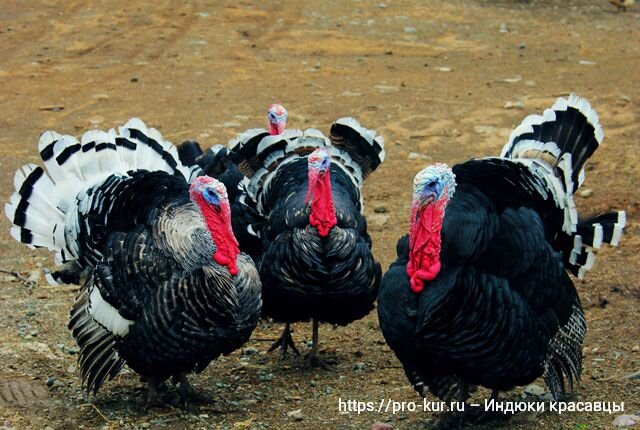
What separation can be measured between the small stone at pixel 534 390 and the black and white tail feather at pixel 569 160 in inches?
25.8

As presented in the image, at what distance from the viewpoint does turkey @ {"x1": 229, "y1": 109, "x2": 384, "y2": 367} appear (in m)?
5.86

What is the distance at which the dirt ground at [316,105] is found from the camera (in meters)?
5.75

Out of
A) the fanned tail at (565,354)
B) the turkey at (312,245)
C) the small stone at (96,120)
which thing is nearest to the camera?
the fanned tail at (565,354)

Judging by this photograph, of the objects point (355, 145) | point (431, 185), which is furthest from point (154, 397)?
point (355, 145)

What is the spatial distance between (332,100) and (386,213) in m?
3.08

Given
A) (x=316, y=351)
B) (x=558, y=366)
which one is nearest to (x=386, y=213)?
(x=316, y=351)

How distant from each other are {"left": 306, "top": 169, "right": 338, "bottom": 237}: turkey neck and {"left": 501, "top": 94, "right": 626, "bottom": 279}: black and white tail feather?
40.4 inches

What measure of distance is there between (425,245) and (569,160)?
4.38ft

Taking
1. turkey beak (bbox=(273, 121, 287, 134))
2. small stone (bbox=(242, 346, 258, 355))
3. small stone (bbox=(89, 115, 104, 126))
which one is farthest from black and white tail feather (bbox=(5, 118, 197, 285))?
small stone (bbox=(89, 115, 104, 126))

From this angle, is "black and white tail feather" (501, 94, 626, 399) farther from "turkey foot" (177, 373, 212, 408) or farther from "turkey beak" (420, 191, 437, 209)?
"turkey foot" (177, 373, 212, 408)

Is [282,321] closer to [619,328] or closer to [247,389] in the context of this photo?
[247,389]

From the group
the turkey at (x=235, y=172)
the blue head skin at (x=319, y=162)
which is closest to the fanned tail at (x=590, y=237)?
the blue head skin at (x=319, y=162)

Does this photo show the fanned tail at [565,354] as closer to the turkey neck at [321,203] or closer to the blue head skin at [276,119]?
the turkey neck at [321,203]

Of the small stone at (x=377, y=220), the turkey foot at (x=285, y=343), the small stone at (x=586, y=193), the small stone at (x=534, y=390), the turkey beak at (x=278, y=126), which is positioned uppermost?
the turkey beak at (x=278, y=126)
